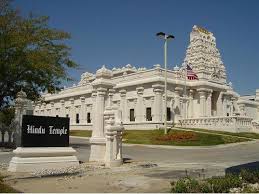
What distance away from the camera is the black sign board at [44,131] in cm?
1548

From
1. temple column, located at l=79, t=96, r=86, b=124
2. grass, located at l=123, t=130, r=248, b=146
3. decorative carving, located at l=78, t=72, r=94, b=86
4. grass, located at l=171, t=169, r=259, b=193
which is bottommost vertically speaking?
grass, located at l=171, t=169, r=259, b=193

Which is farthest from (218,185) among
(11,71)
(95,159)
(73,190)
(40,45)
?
(40,45)

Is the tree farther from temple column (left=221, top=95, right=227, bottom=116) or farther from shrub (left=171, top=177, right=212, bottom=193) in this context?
temple column (left=221, top=95, right=227, bottom=116)

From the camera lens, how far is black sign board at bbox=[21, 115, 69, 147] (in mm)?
15477

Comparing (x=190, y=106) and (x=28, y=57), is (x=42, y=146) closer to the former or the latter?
(x=28, y=57)

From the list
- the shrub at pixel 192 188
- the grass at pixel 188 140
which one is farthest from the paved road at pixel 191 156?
the shrub at pixel 192 188

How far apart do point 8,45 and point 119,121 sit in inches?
526

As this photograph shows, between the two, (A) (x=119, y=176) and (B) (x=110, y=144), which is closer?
(A) (x=119, y=176)

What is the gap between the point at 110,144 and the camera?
16844 mm

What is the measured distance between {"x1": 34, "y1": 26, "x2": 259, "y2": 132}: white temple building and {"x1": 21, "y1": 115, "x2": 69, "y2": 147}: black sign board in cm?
2408

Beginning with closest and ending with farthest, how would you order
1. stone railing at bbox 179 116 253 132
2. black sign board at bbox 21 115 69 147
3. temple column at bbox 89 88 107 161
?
Result: black sign board at bbox 21 115 69 147, temple column at bbox 89 88 107 161, stone railing at bbox 179 116 253 132

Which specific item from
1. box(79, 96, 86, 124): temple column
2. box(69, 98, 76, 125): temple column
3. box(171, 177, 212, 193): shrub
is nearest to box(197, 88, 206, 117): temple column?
box(79, 96, 86, 124): temple column

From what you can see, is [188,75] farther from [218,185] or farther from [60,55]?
[218,185]

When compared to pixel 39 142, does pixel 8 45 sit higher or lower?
higher
